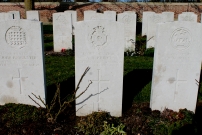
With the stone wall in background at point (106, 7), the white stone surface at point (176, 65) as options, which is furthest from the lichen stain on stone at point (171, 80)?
the stone wall in background at point (106, 7)

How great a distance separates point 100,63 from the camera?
4.56 metres

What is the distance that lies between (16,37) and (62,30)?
5.58 m

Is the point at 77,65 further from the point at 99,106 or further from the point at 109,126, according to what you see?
the point at 109,126

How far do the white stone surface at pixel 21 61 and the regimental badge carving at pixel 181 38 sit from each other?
234 cm

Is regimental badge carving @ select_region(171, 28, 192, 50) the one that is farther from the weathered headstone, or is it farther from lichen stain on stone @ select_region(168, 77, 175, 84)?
the weathered headstone

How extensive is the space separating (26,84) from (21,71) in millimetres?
265

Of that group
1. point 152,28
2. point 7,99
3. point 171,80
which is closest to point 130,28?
point 152,28

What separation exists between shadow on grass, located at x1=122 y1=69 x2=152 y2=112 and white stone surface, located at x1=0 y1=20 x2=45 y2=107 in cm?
178

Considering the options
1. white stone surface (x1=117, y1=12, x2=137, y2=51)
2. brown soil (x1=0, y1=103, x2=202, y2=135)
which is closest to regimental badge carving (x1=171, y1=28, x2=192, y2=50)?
brown soil (x1=0, y1=103, x2=202, y2=135)

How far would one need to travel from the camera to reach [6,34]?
446 cm

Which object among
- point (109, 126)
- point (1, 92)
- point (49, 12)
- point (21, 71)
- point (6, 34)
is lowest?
point (109, 126)

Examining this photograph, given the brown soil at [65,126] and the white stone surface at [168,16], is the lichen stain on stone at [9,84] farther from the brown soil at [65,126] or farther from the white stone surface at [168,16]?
the white stone surface at [168,16]

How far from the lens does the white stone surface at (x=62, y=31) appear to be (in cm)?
975

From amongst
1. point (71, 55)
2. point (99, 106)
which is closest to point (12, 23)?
point (99, 106)
